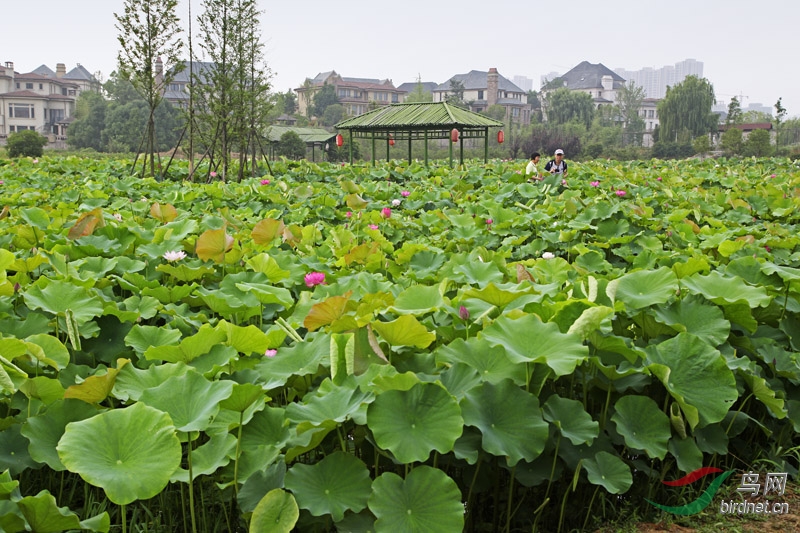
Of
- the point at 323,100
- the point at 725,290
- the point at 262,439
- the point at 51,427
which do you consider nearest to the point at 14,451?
the point at 51,427

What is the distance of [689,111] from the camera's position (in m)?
49.9

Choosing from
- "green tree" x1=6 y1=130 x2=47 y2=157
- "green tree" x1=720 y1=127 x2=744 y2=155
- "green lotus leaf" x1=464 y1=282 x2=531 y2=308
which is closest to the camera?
"green lotus leaf" x1=464 y1=282 x2=531 y2=308

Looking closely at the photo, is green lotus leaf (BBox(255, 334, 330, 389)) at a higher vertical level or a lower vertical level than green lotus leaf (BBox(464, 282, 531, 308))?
lower

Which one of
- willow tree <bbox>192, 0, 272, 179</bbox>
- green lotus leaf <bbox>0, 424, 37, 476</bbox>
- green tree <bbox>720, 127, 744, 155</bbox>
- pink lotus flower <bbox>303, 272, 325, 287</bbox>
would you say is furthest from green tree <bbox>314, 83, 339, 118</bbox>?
green lotus leaf <bbox>0, 424, 37, 476</bbox>

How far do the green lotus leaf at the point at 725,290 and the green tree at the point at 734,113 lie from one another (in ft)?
176

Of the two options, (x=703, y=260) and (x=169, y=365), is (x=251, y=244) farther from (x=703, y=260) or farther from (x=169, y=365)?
(x=703, y=260)

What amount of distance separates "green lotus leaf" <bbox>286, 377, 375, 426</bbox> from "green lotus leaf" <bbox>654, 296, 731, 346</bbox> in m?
0.90

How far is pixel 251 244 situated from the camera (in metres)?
2.99

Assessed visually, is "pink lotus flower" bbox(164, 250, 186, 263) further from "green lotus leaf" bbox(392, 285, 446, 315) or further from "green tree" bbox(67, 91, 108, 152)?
"green tree" bbox(67, 91, 108, 152)

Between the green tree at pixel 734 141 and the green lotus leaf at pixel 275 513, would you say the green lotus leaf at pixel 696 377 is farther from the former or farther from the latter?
the green tree at pixel 734 141

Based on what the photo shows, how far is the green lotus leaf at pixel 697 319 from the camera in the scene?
184cm

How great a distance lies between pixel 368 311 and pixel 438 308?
188mm

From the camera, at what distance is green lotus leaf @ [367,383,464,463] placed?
1.29m

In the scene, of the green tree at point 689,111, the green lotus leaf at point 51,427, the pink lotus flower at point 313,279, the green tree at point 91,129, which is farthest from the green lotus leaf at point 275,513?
the green tree at point 689,111
